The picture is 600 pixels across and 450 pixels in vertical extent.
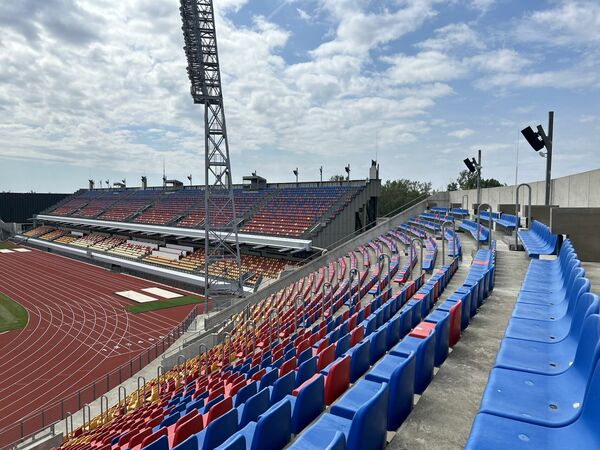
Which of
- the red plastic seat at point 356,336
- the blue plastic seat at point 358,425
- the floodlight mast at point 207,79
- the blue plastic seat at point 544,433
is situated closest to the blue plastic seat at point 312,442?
the blue plastic seat at point 358,425

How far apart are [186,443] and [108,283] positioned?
3507cm

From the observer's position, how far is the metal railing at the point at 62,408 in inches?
452

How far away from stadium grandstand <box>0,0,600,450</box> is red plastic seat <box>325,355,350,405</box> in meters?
0.03

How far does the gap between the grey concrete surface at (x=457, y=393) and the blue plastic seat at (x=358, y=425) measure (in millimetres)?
370

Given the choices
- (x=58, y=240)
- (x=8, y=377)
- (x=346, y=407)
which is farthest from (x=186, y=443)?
(x=58, y=240)

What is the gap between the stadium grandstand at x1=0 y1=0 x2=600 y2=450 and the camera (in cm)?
307

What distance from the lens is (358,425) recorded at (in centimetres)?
248

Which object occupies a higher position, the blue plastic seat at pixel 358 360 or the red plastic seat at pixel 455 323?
the red plastic seat at pixel 455 323

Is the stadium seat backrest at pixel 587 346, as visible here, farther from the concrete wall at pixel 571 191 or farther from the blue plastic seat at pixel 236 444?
the concrete wall at pixel 571 191

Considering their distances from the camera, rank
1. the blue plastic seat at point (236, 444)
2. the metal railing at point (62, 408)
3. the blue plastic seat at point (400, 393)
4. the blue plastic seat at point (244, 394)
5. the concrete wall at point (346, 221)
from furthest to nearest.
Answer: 1. the concrete wall at point (346, 221)
2. the metal railing at point (62, 408)
3. the blue plastic seat at point (244, 394)
4. the blue plastic seat at point (400, 393)
5. the blue plastic seat at point (236, 444)

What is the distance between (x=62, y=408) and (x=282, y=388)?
11886 millimetres

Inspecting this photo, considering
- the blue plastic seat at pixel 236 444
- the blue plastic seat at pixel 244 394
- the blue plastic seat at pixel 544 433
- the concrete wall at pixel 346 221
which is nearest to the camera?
the blue plastic seat at pixel 544 433

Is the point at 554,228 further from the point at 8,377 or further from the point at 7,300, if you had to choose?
the point at 7,300

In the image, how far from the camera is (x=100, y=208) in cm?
6091
